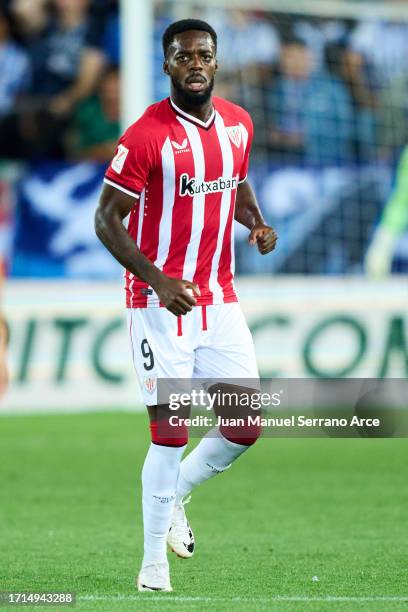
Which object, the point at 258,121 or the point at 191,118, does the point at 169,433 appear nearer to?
the point at 191,118

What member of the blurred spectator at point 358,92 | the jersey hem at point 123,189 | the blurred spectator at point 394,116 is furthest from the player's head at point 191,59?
the blurred spectator at point 394,116

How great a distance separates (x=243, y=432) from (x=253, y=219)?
928mm

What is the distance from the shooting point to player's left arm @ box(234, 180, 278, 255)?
5863 millimetres

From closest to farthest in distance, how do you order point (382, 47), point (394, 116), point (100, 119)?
point (394, 116)
point (382, 47)
point (100, 119)

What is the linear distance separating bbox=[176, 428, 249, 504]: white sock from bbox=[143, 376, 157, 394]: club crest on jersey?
518 millimetres

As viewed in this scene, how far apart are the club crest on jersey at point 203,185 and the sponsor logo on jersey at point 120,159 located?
261 millimetres

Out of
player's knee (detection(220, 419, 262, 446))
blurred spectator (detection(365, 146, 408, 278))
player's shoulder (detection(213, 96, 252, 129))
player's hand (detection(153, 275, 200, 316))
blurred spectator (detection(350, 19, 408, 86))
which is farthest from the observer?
blurred spectator (detection(350, 19, 408, 86))

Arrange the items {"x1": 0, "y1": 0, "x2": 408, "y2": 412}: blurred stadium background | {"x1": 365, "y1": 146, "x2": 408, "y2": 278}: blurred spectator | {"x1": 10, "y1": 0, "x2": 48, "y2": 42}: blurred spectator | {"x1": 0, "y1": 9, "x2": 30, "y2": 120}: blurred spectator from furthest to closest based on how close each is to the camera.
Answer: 1. {"x1": 10, "y1": 0, "x2": 48, "y2": 42}: blurred spectator
2. {"x1": 0, "y1": 9, "x2": 30, "y2": 120}: blurred spectator
3. {"x1": 0, "y1": 0, "x2": 408, "y2": 412}: blurred stadium background
4. {"x1": 365, "y1": 146, "x2": 408, "y2": 278}: blurred spectator

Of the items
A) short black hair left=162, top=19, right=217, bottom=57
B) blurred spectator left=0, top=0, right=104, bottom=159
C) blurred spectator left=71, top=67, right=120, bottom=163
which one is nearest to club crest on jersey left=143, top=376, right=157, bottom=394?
short black hair left=162, top=19, right=217, bottom=57

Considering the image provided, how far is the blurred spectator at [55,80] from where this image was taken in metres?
16.9

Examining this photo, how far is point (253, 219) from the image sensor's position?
608 centimetres

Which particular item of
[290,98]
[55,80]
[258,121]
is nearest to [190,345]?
[258,121]

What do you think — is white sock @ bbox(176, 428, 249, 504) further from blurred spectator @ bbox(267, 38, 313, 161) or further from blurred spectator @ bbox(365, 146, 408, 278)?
blurred spectator @ bbox(267, 38, 313, 161)

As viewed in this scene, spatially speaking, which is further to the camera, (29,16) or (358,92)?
(29,16)
